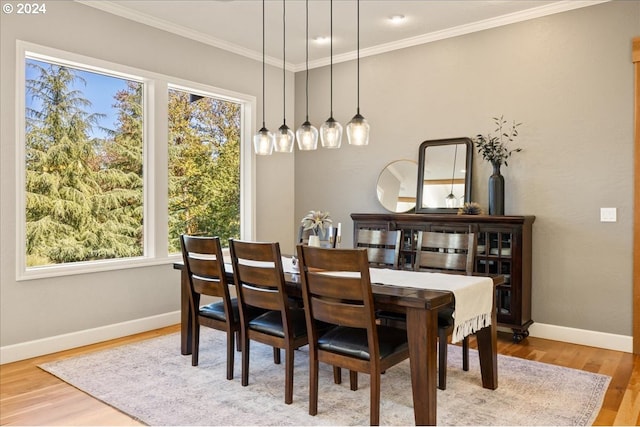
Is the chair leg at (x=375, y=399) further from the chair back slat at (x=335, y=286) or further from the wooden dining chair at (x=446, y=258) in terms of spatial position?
the wooden dining chair at (x=446, y=258)

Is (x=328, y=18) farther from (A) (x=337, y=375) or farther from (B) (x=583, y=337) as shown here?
(B) (x=583, y=337)

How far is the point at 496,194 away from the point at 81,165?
11.8 feet

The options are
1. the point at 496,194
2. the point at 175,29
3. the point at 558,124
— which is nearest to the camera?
the point at 558,124

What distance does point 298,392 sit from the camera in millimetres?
2859

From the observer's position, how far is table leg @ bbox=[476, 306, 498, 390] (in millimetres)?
2865

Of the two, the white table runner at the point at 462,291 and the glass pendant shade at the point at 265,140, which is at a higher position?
the glass pendant shade at the point at 265,140

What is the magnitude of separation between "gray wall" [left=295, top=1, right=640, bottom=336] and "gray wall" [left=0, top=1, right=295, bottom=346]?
2107 millimetres

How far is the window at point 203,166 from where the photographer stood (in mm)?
4711

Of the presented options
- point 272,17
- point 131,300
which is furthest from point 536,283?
point 131,300

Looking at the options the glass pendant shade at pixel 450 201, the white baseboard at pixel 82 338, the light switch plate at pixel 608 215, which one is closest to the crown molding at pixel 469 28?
the glass pendant shade at pixel 450 201

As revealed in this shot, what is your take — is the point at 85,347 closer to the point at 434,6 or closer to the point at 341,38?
the point at 341,38

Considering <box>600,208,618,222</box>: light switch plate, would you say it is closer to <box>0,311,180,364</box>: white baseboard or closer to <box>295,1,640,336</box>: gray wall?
<box>295,1,640,336</box>: gray wall

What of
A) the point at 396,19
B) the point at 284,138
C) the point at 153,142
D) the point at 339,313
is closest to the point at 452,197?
the point at 396,19

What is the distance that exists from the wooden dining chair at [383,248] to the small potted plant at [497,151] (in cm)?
112
